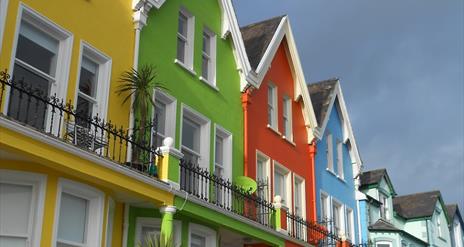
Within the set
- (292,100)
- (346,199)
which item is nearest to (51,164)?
(292,100)

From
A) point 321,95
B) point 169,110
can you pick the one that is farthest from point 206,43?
point 321,95

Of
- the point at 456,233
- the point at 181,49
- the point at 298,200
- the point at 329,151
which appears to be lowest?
the point at 298,200

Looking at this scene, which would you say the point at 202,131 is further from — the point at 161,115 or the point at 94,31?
the point at 94,31

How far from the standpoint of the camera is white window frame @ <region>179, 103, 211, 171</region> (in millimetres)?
18219

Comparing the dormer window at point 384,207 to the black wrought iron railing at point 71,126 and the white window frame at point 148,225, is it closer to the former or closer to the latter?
the white window frame at point 148,225

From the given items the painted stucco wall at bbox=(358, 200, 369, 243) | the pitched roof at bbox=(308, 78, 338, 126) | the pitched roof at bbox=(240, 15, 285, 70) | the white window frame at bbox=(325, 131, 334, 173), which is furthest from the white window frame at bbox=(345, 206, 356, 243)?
the pitched roof at bbox=(240, 15, 285, 70)

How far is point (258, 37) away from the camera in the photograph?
2484cm

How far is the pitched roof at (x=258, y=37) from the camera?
23.4 m

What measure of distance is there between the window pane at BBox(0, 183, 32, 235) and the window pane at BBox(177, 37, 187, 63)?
25.1 ft

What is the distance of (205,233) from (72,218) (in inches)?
180

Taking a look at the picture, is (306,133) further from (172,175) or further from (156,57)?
(172,175)

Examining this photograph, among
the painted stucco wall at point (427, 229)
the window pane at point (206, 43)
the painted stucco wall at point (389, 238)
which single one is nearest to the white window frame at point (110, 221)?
the window pane at point (206, 43)

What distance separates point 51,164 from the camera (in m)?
11.2

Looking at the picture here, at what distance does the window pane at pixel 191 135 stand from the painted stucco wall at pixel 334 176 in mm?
8602
